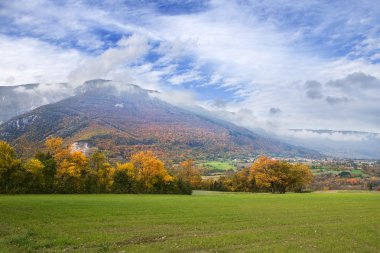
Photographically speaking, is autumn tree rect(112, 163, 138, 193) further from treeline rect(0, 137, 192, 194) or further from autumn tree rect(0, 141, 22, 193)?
autumn tree rect(0, 141, 22, 193)

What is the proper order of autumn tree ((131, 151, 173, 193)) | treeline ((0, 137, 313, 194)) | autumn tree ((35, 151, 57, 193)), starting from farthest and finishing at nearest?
Answer: autumn tree ((131, 151, 173, 193)) → autumn tree ((35, 151, 57, 193)) → treeline ((0, 137, 313, 194))

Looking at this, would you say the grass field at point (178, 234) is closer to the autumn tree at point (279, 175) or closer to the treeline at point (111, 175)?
the treeline at point (111, 175)

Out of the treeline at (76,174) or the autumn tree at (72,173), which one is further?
the autumn tree at (72,173)

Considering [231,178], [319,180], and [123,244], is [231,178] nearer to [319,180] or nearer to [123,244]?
[319,180]

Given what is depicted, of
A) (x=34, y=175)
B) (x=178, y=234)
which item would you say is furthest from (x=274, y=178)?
(x=178, y=234)

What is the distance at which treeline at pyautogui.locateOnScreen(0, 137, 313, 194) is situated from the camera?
266ft

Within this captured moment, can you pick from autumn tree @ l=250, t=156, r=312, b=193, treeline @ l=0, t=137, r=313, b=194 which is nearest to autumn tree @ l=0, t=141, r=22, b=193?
treeline @ l=0, t=137, r=313, b=194

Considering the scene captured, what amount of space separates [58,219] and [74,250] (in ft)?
48.9

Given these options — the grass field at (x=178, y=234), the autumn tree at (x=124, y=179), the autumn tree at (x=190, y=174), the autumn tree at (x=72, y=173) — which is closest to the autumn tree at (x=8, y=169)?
the autumn tree at (x=72, y=173)

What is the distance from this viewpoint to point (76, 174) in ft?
299

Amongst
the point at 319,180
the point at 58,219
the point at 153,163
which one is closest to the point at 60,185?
the point at 153,163

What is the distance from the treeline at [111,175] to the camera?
81.1 m

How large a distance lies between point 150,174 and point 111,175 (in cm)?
1251

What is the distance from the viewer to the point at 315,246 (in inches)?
904
